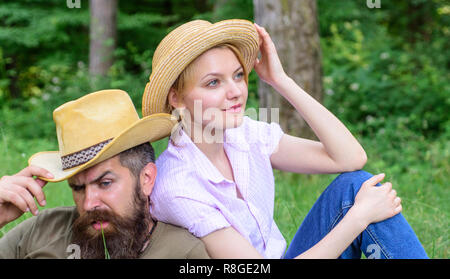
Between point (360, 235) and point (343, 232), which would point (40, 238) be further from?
point (360, 235)

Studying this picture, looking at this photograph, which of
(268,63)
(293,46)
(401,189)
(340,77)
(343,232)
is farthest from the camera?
(340,77)

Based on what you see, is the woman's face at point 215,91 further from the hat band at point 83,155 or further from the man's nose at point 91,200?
the man's nose at point 91,200

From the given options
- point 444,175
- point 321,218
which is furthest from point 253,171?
point 444,175

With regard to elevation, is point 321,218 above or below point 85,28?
below

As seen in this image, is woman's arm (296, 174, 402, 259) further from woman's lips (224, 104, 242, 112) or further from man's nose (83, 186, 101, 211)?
man's nose (83, 186, 101, 211)

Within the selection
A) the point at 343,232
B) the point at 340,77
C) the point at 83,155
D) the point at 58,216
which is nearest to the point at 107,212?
the point at 83,155

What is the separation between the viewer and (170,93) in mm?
2295

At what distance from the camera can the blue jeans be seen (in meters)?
2.14

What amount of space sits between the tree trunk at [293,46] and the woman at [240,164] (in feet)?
7.02

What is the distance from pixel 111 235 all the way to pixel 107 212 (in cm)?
9

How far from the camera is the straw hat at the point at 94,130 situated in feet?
6.49

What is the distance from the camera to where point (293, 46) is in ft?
15.2
